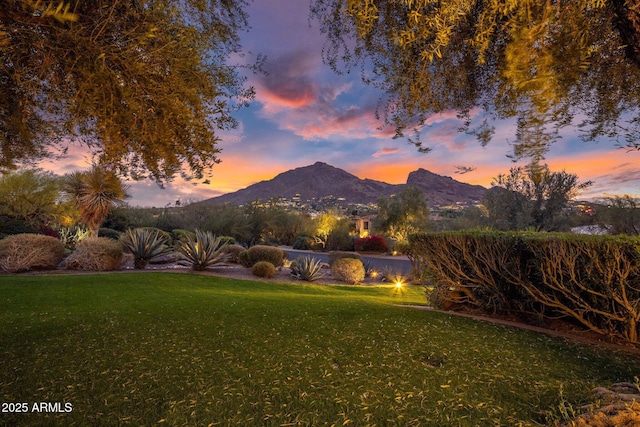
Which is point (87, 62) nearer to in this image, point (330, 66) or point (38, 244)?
point (330, 66)

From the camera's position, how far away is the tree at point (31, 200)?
76.0ft

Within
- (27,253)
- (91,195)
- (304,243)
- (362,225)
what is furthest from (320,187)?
(27,253)

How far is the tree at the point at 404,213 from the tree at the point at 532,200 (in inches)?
564

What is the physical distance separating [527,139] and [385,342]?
11.7 feet

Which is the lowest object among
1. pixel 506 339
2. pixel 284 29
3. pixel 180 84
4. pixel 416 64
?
pixel 506 339

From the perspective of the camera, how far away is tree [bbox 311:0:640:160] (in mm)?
2793

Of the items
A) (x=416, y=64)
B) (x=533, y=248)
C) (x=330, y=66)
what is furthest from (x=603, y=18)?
(x=533, y=248)

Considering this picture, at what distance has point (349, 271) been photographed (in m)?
17.2

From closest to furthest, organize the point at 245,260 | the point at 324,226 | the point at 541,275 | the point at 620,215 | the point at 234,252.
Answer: the point at 541,275 → the point at 245,260 → the point at 234,252 → the point at 620,215 → the point at 324,226

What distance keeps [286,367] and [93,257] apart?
45.3 feet

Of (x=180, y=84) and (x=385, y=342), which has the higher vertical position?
(x=180, y=84)

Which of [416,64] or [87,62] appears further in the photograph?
[416,64]

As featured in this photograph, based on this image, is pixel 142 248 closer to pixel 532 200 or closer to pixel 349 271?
pixel 349 271

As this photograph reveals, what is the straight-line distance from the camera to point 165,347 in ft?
15.8
